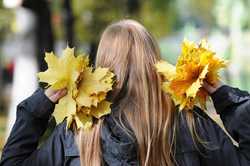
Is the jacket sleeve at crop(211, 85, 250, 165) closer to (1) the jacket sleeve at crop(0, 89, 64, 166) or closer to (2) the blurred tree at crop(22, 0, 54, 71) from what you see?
(1) the jacket sleeve at crop(0, 89, 64, 166)

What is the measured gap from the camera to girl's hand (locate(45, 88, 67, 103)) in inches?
146

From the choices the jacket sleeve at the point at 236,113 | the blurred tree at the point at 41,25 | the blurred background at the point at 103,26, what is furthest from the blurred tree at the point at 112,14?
the jacket sleeve at the point at 236,113

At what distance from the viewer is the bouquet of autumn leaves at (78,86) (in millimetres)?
Result: 3639

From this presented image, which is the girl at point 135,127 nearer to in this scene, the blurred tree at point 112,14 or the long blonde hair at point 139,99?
the long blonde hair at point 139,99

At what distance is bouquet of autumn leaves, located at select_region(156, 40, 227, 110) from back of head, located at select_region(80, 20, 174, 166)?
1.9 inches

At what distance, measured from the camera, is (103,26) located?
81.0 feet

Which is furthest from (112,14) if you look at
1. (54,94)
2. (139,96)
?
(139,96)

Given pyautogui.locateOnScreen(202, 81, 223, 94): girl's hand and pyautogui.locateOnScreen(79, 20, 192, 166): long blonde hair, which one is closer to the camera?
pyautogui.locateOnScreen(79, 20, 192, 166): long blonde hair

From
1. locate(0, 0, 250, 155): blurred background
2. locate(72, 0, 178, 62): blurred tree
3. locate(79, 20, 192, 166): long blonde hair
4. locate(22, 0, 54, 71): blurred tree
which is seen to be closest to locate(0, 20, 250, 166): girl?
locate(79, 20, 192, 166): long blonde hair

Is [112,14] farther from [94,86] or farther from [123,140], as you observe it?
[123,140]

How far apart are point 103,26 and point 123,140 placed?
2127cm

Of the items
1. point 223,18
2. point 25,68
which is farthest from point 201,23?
point 25,68

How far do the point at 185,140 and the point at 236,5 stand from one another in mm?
17378

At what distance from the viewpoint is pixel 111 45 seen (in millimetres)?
3703
